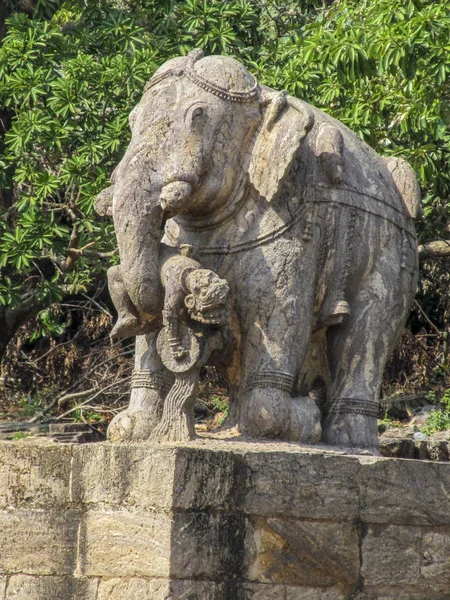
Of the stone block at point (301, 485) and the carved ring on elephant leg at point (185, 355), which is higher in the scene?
the carved ring on elephant leg at point (185, 355)

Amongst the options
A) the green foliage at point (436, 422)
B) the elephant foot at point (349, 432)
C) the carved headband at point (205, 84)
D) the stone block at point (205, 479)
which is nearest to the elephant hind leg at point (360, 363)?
the elephant foot at point (349, 432)

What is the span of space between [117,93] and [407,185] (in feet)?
13.6

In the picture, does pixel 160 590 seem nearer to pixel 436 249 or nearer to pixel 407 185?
pixel 407 185

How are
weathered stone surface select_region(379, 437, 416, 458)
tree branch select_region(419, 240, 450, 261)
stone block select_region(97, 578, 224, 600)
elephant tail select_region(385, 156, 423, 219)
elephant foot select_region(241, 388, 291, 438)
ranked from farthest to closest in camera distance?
tree branch select_region(419, 240, 450, 261) < weathered stone surface select_region(379, 437, 416, 458) < elephant tail select_region(385, 156, 423, 219) < elephant foot select_region(241, 388, 291, 438) < stone block select_region(97, 578, 224, 600)

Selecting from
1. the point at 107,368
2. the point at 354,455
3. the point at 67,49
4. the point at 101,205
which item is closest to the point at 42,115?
the point at 67,49

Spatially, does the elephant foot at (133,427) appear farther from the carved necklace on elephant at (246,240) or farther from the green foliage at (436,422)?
the green foliage at (436,422)

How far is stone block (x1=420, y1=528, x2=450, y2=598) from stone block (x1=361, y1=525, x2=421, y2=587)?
0.03m

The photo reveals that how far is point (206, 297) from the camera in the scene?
6734mm

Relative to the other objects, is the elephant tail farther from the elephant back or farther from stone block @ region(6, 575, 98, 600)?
stone block @ region(6, 575, 98, 600)

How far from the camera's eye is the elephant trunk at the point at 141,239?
6.95 m

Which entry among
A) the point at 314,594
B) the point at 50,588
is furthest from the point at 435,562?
the point at 50,588

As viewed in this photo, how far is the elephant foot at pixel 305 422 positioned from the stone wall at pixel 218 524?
184 millimetres

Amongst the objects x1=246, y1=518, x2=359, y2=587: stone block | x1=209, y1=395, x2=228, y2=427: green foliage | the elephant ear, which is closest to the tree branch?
x1=209, y1=395, x2=228, y2=427: green foliage

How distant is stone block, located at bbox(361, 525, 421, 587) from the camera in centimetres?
678
